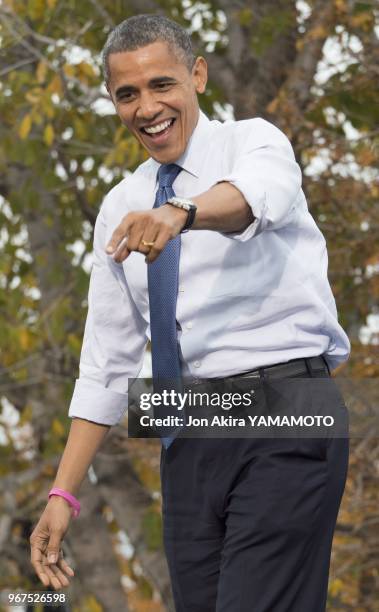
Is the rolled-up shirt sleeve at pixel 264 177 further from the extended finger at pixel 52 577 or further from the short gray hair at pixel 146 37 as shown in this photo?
the extended finger at pixel 52 577

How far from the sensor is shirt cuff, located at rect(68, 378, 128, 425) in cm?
340

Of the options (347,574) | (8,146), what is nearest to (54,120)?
(8,146)


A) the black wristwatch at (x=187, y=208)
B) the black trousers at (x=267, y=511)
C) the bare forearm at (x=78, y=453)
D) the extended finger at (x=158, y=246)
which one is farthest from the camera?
the bare forearm at (x=78, y=453)

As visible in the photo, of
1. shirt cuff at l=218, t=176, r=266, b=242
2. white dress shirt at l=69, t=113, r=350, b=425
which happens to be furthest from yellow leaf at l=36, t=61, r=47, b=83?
shirt cuff at l=218, t=176, r=266, b=242

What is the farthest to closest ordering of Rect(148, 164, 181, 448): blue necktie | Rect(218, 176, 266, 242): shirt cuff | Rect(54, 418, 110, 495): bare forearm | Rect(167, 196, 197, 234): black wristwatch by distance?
Rect(54, 418, 110, 495): bare forearm
Rect(148, 164, 181, 448): blue necktie
Rect(218, 176, 266, 242): shirt cuff
Rect(167, 196, 197, 234): black wristwatch

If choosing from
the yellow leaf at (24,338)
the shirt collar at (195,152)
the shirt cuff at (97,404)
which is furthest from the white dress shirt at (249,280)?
the yellow leaf at (24,338)

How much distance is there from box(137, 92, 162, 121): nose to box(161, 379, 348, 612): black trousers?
29.6 inches

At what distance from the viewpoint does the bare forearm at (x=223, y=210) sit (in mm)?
2602

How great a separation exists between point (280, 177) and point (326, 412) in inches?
21.4

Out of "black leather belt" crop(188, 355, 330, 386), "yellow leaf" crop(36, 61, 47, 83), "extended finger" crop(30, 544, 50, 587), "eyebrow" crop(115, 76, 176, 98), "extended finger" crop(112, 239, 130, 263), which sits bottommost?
"yellow leaf" crop(36, 61, 47, 83)

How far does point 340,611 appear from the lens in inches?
347

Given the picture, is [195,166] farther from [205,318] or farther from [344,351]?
[344,351]

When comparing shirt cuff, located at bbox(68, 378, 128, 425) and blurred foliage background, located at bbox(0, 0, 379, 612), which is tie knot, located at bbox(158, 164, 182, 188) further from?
blurred foliage background, located at bbox(0, 0, 379, 612)

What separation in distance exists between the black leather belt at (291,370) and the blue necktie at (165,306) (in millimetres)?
173
